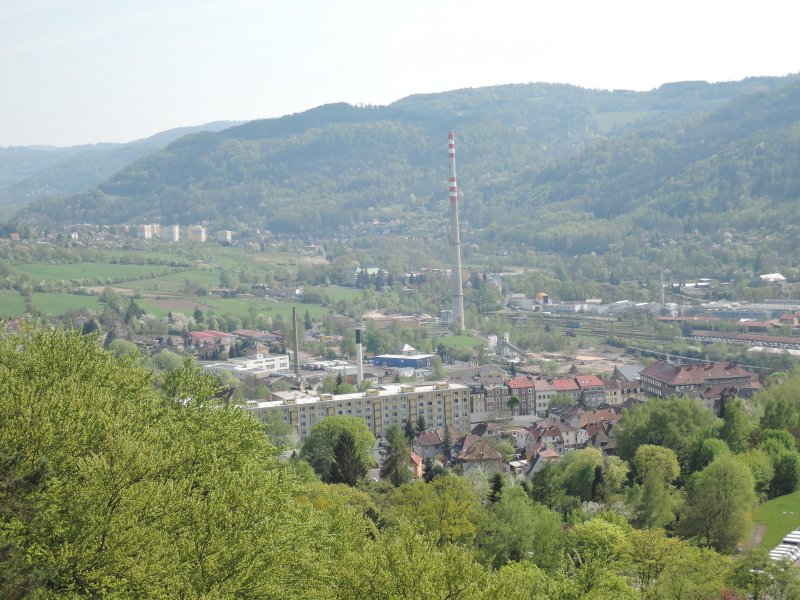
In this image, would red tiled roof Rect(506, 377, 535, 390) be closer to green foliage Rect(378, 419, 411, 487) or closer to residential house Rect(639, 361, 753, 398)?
residential house Rect(639, 361, 753, 398)

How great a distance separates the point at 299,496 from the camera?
18281 mm

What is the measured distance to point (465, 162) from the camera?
15425cm

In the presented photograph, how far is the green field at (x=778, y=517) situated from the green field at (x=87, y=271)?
51.7 m

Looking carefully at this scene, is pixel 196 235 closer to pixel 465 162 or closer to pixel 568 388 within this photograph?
pixel 465 162

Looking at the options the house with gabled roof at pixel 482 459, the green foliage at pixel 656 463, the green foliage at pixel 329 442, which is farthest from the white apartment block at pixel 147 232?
the green foliage at pixel 656 463

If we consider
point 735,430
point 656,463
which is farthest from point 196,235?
point 656,463

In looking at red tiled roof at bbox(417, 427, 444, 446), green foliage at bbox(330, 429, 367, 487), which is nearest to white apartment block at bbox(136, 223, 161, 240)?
red tiled roof at bbox(417, 427, 444, 446)

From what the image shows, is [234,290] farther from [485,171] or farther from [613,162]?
[485,171]

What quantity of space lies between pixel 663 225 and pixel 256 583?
90.3 meters

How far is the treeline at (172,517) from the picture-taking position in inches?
376

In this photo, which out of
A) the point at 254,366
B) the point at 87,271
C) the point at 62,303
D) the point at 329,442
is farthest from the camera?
the point at 87,271

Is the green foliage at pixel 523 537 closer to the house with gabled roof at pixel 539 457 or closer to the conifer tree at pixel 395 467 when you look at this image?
the conifer tree at pixel 395 467

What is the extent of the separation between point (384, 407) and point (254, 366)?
547 inches

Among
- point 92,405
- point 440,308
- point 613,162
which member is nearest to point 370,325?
point 440,308
